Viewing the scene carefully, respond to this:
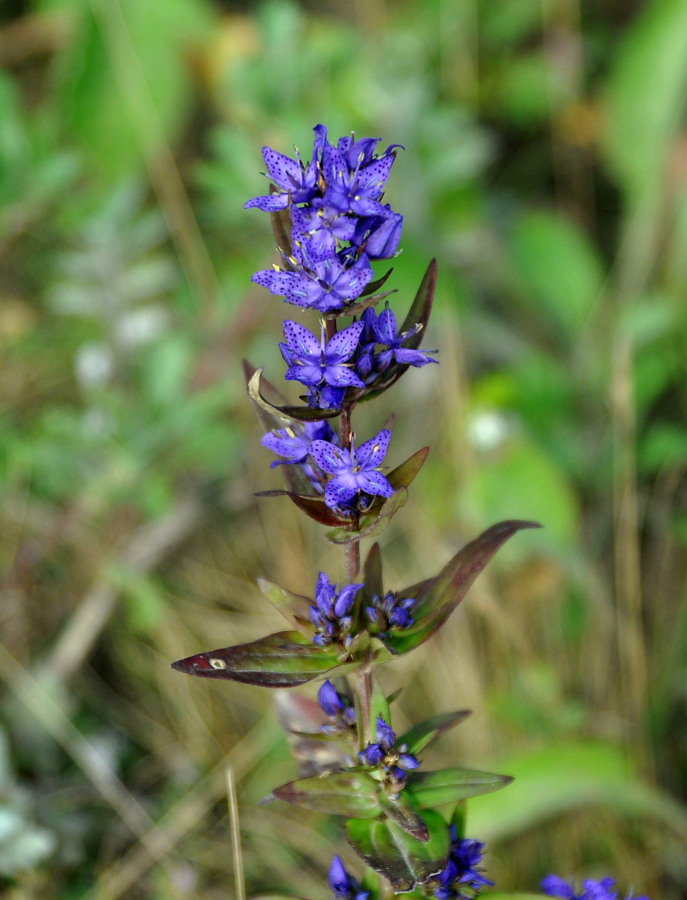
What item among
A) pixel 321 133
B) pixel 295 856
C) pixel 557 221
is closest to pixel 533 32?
pixel 557 221

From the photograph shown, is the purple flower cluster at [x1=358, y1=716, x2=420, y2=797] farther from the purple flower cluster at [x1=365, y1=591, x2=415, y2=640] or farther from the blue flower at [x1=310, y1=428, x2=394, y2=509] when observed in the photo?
the blue flower at [x1=310, y1=428, x2=394, y2=509]

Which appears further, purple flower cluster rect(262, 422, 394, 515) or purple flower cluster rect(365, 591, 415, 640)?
purple flower cluster rect(365, 591, 415, 640)

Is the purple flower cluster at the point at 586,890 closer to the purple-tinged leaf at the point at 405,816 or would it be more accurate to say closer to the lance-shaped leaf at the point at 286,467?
the purple-tinged leaf at the point at 405,816

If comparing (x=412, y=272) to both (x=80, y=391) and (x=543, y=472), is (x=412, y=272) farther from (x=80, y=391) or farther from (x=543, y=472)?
(x=80, y=391)

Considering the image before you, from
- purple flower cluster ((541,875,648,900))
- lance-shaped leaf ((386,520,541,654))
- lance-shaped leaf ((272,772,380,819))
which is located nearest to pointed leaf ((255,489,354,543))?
lance-shaped leaf ((386,520,541,654))

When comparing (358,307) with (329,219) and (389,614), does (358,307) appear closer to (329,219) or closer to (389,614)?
(329,219)

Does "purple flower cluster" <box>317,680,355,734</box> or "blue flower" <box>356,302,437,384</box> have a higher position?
"blue flower" <box>356,302,437,384</box>

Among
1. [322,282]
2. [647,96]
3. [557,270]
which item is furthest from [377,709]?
[647,96]
